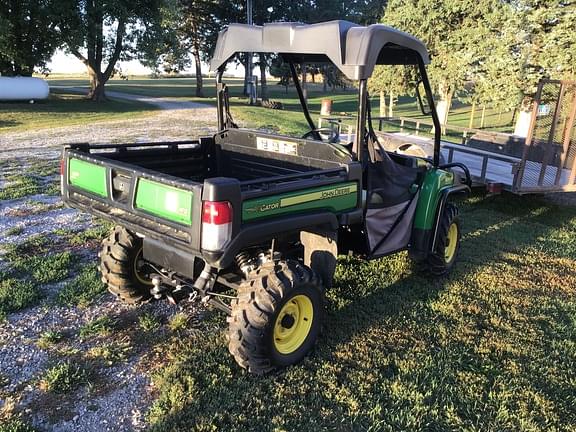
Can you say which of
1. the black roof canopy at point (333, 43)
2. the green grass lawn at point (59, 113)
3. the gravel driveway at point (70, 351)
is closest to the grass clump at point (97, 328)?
the gravel driveway at point (70, 351)

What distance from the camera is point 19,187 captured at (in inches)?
311

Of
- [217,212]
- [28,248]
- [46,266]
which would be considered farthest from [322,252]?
[28,248]

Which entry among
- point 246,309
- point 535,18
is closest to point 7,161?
point 246,309

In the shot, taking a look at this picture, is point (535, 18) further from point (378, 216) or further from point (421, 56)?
point (378, 216)

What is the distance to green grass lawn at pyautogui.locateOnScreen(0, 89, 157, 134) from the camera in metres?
17.2

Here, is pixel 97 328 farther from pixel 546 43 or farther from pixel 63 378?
pixel 546 43

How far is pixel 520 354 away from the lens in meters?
3.74

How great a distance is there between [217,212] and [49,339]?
6.12ft

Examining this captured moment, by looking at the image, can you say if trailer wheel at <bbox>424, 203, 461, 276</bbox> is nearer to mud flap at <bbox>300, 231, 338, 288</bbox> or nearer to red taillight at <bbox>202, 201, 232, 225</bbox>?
mud flap at <bbox>300, 231, 338, 288</bbox>

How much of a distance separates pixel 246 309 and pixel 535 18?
7.81 m

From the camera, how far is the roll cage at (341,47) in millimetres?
3324

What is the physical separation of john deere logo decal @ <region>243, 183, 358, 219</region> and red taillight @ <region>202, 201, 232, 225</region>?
0.47 ft

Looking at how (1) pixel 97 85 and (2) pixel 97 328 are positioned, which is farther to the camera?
(1) pixel 97 85

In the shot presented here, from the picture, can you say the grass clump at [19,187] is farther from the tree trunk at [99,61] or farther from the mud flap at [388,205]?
the tree trunk at [99,61]
